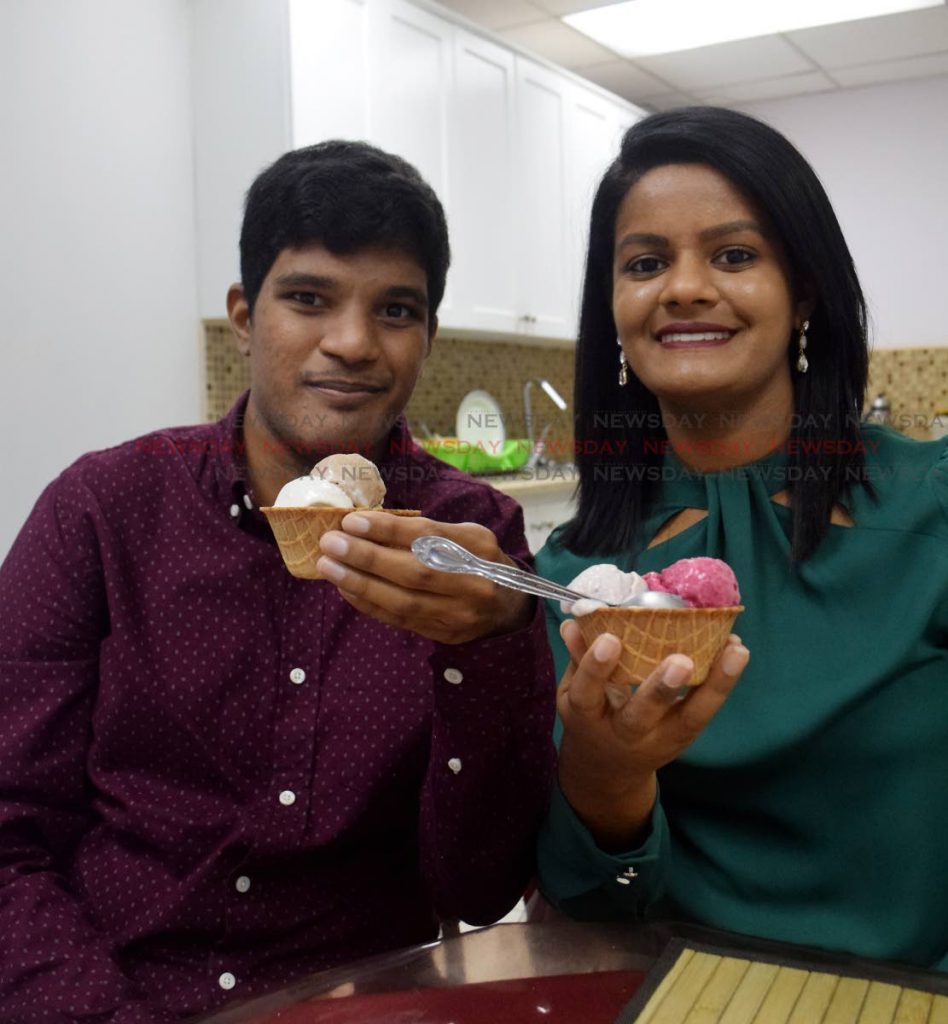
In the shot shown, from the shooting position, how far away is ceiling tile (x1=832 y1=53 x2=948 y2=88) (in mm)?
5941

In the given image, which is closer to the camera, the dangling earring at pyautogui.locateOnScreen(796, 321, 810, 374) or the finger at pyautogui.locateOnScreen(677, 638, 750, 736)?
the finger at pyautogui.locateOnScreen(677, 638, 750, 736)

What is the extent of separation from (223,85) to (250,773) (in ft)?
9.41

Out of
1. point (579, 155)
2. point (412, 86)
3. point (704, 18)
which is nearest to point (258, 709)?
point (412, 86)

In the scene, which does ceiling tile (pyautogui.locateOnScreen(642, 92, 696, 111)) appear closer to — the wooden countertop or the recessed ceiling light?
the recessed ceiling light

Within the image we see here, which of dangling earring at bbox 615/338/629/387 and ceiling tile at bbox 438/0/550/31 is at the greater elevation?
ceiling tile at bbox 438/0/550/31

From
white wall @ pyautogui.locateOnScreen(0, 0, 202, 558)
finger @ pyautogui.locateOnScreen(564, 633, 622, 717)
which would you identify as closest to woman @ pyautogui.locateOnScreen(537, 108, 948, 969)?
finger @ pyautogui.locateOnScreen(564, 633, 622, 717)

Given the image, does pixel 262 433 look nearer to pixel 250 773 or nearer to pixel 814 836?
pixel 250 773

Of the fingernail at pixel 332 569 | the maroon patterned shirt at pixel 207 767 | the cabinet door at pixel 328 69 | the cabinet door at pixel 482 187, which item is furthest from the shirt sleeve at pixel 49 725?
the cabinet door at pixel 482 187

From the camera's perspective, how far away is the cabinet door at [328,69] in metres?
3.53

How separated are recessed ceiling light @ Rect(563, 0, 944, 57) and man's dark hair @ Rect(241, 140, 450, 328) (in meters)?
3.77

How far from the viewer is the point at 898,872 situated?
4.53 feet

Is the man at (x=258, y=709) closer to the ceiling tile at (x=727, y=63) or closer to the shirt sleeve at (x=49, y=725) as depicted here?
the shirt sleeve at (x=49, y=725)

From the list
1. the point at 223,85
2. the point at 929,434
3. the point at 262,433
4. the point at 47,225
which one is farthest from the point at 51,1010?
the point at 929,434

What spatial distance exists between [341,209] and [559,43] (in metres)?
4.38
